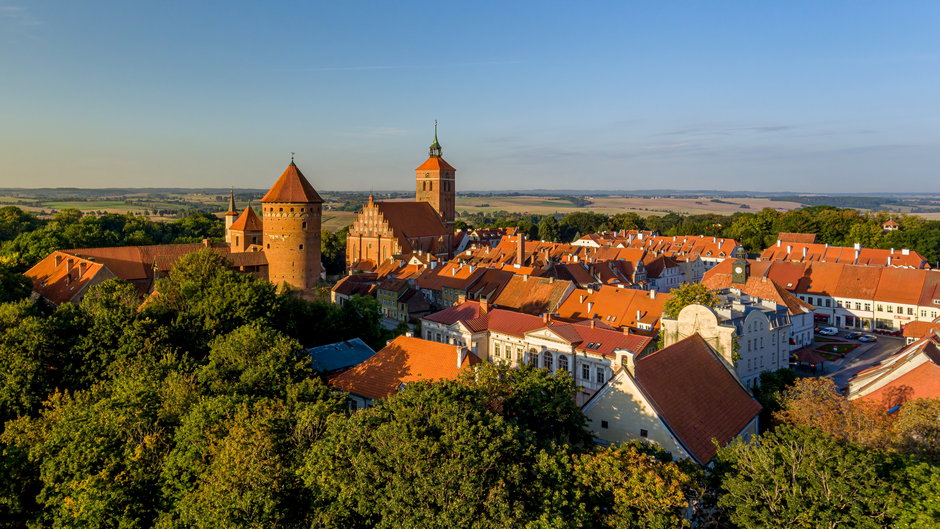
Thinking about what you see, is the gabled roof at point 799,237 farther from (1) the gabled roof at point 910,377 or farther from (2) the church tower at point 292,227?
(2) the church tower at point 292,227

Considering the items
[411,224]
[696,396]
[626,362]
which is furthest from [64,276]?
[696,396]

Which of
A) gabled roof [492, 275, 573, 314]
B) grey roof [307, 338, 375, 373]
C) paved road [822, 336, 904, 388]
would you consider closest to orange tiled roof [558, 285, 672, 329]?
gabled roof [492, 275, 573, 314]

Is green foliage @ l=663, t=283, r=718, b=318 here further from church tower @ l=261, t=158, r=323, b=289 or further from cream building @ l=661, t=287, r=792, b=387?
church tower @ l=261, t=158, r=323, b=289

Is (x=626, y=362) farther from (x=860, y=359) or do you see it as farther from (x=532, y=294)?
(x=860, y=359)

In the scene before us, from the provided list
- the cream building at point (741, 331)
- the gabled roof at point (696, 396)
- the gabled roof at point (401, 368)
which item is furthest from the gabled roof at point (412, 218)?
the gabled roof at point (696, 396)

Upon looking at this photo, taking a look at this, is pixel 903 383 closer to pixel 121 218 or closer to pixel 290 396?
pixel 290 396

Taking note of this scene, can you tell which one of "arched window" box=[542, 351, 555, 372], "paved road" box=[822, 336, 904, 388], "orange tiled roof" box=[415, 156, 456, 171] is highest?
"orange tiled roof" box=[415, 156, 456, 171]

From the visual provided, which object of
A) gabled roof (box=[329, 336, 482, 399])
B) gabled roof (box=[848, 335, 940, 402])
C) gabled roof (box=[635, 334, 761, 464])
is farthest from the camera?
gabled roof (box=[329, 336, 482, 399])
